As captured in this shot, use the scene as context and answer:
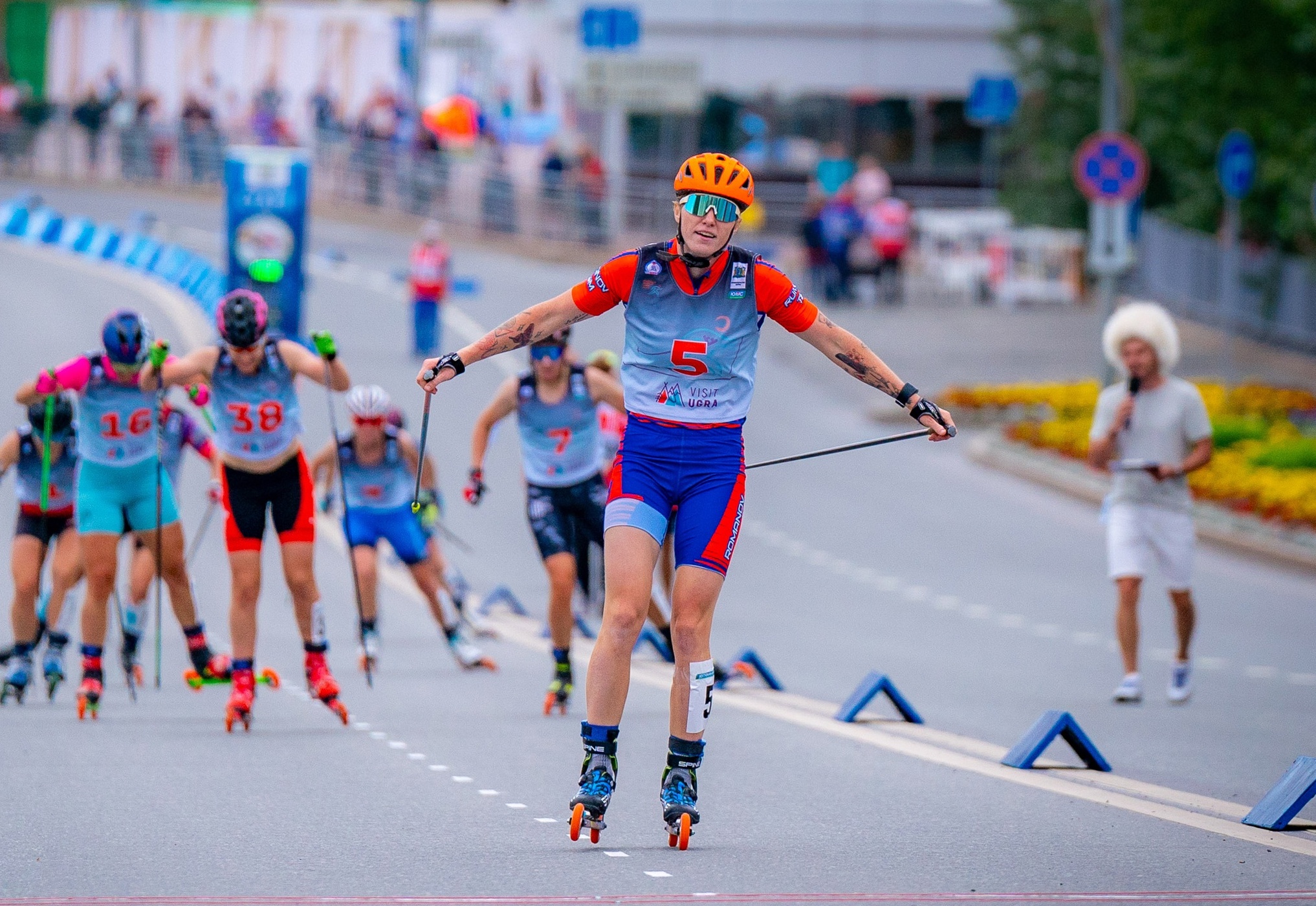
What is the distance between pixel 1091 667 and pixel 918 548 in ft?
18.4

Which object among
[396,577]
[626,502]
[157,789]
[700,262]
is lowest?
A: [396,577]

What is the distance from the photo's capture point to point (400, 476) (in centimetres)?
1374

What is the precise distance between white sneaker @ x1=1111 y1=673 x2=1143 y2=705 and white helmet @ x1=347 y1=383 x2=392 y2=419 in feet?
15.5

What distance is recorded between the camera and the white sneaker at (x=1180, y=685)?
12320mm

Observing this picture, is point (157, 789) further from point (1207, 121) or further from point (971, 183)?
point (971, 183)

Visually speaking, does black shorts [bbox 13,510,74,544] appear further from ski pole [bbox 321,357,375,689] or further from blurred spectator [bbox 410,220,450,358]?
Answer: blurred spectator [bbox 410,220,450,358]

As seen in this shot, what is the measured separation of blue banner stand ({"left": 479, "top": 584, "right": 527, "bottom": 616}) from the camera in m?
16.3

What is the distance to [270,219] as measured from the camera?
27500mm

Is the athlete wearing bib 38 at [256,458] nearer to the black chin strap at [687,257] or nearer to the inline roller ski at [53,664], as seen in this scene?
the inline roller ski at [53,664]

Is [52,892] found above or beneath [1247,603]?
above

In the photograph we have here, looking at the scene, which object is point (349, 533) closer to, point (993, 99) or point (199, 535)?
point (199, 535)

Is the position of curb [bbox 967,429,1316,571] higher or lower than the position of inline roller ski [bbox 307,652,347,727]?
lower

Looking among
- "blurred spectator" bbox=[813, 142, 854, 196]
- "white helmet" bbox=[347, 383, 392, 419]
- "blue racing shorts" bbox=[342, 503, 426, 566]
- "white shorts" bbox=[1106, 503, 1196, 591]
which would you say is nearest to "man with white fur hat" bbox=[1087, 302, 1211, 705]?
"white shorts" bbox=[1106, 503, 1196, 591]

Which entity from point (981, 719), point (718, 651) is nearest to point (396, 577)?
point (718, 651)
